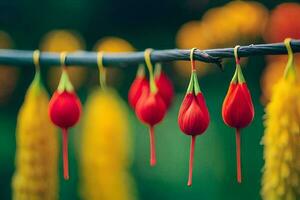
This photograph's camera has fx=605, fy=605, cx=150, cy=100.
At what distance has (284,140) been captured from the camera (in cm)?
60

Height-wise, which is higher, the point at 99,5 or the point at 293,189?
the point at 99,5

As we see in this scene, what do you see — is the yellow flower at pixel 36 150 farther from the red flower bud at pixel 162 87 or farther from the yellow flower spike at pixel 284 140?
the yellow flower spike at pixel 284 140

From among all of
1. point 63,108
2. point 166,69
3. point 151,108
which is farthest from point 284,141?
point 166,69

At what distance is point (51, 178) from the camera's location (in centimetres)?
75

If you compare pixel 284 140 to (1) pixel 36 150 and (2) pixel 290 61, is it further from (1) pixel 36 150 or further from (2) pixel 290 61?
(1) pixel 36 150

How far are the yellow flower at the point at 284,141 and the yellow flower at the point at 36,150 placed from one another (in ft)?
0.90

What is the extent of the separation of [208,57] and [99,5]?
45 centimetres

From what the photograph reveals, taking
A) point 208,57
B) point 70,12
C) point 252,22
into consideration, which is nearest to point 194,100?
point 208,57

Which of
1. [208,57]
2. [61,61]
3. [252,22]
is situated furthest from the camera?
[252,22]

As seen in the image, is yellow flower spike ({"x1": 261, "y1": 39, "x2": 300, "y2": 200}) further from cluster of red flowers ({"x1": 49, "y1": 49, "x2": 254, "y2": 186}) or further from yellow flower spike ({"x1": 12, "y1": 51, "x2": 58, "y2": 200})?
yellow flower spike ({"x1": 12, "y1": 51, "x2": 58, "y2": 200})

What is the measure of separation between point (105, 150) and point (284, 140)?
264 mm

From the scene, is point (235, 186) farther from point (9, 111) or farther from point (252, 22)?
point (9, 111)

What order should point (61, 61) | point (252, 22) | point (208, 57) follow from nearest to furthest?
point (208, 57), point (61, 61), point (252, 22)

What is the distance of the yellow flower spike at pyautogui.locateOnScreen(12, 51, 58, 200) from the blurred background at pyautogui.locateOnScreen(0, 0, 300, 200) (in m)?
0.24
